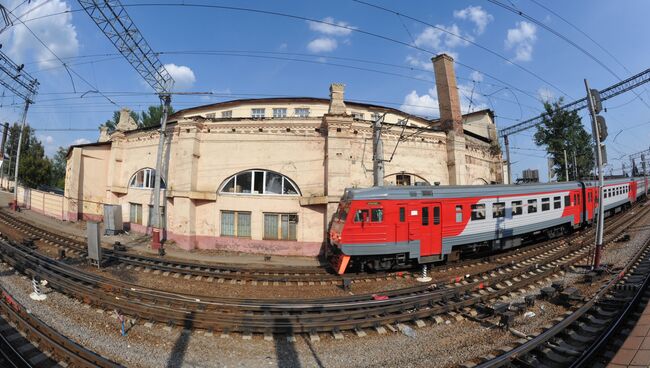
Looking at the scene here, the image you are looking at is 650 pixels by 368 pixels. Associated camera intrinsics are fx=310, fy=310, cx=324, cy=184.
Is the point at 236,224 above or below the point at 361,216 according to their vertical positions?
below

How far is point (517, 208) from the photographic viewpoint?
49.4 ft

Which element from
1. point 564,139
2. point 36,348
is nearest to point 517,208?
point 36,348

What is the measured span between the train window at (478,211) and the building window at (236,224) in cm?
1147

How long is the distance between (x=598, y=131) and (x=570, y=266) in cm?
553

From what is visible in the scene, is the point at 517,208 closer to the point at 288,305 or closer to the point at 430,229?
the point at 430,229

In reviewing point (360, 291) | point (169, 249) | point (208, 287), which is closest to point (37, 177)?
point (169, 249)

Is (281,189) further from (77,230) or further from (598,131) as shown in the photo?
(77,230)

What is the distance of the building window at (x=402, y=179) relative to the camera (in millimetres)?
18547

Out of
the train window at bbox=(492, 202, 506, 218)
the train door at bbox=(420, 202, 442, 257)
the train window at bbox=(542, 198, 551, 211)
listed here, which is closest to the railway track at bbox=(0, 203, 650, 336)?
the train door at bbox=(420, 202, 442, 257)

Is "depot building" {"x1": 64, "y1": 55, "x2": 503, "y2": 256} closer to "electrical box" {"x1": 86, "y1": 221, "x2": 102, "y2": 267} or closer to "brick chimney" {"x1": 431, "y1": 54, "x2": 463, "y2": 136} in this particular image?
"brick chimney" {"x1": 431, "y1": 54, "x2": 463, "y2": 136}

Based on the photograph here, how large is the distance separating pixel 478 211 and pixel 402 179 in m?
5.64

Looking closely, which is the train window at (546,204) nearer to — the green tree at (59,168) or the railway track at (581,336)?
the railway track at (581,336)

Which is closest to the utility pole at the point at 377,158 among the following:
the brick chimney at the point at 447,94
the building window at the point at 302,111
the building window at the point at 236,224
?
the brick chimney at the point at 447,94

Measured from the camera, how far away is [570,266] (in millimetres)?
12664
